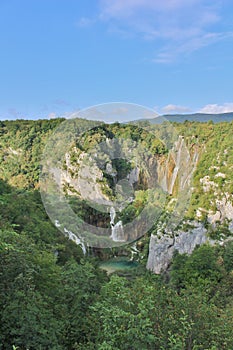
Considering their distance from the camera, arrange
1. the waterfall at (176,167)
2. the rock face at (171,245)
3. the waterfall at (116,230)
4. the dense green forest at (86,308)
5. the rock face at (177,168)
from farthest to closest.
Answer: the waterfall at (116,230)
the waterfall at (176,167)
the rock face at (177,168)
the rock face at (171,245)
the dense green forest at (86,308)

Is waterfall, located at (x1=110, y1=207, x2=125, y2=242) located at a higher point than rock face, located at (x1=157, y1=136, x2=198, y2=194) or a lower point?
lower

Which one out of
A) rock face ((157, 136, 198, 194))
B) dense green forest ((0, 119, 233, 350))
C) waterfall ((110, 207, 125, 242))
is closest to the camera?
dense green forest ((0, 119, 233, 350))

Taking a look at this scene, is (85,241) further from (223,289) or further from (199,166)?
(223,289)

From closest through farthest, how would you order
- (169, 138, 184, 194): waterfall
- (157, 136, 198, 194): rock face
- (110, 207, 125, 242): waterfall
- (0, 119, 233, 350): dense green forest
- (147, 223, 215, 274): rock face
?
(0, 119, 233, 350): dense green forest < (147, 223, 215, 274): rock face < (157, 136, 198, 194): rock face < (169, 138, 184, 194): waterfall < (110, 207, 125, 242): waterfall

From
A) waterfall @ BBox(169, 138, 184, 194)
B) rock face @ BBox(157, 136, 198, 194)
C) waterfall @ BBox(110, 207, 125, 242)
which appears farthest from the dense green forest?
waterfall @ BBox(110, 207, 125, 242)

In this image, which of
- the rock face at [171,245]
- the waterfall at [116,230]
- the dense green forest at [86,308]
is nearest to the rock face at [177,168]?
the waterfall at [116,230]

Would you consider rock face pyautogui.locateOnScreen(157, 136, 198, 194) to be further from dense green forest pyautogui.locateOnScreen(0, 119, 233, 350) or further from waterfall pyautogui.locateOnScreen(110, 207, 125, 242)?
dense green forest pyautogui.locateOnScreen(0, 119, 233, 350)

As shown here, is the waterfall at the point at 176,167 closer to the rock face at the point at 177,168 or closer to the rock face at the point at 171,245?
the rock face at the point at 177,168

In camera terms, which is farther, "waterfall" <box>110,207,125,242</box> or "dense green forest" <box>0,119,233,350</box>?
"waterfall" <box>110,207,125,242</box>
